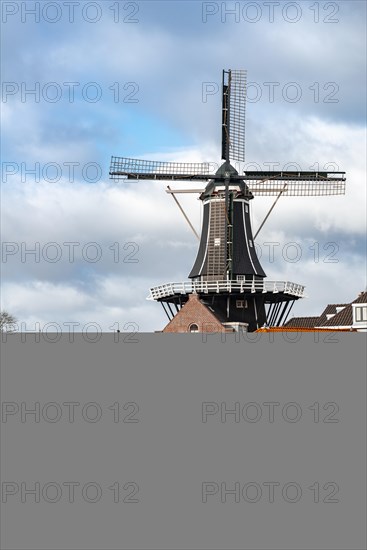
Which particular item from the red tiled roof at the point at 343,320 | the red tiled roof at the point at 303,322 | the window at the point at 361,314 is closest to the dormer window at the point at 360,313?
the window at the point at 361,314

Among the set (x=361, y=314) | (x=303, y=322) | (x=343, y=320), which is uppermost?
(x=303, y=322)

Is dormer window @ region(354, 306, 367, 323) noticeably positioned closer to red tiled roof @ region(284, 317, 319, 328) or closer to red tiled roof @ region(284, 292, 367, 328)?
red tiled roof @ region(284, 292, 367, 328)

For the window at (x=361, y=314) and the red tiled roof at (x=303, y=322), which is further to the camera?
the red tiled roof at (x=303, y=322)

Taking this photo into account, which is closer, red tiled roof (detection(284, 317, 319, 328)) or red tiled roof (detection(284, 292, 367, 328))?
red tiled roof (detection(284, 292, 367, 328))

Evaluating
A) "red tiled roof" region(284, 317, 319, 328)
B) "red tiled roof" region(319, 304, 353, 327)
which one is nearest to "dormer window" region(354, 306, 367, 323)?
"red tiled roof" region(319, 304, 353, 327)

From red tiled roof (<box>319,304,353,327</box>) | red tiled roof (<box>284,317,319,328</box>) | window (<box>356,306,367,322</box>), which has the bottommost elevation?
window (<box>356,306,367,322</box>)

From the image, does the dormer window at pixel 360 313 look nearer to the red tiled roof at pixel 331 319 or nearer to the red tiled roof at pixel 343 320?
the red tiled roof at pixel 331 319

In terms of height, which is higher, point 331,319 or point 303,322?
point 303,322

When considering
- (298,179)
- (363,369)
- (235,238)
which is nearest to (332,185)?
(298,179)

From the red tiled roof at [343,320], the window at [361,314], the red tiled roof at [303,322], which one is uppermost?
the red tiled roof at [303,322]

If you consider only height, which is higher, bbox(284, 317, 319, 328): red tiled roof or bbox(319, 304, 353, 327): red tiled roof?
bbox(284, 317, 319, 328): red tiled roof

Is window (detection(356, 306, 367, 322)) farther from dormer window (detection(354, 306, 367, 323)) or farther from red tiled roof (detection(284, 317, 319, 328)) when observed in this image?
red tiled roof (detection(284, 317, 319, 328))

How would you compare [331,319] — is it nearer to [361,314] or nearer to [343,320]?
[343,320]

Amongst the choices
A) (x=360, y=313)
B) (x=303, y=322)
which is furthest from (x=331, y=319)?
(x=303, y=322)
